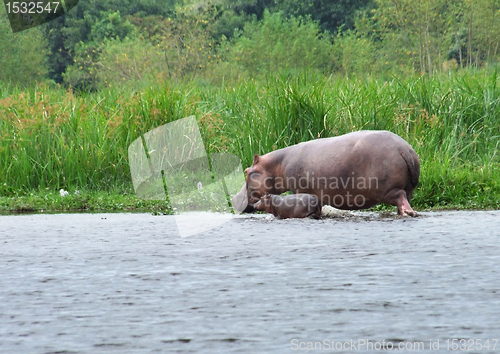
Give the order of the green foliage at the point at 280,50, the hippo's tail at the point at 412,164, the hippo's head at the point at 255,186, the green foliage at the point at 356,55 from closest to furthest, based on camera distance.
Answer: the hippo's tail at the point at 412,164 < the hippo's head at the point at 255,186 < the green foliage at the point at 356,55 < the green foliage at the point at 280,50

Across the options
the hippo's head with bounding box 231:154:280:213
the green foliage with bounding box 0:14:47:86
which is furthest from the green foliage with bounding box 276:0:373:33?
the hippo's head with bounding box 231:154:280:213

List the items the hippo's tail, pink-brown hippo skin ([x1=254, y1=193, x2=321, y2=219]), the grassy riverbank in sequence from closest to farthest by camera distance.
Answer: the hippo's tail, pink-brown hippo skin ([x1=254, y1=193, x2=321, y2=219]), the grassy riverbank

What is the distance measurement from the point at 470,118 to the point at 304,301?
702cm

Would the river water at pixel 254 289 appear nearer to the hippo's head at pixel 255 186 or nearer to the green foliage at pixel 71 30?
the hippo's head at pixel 255 186

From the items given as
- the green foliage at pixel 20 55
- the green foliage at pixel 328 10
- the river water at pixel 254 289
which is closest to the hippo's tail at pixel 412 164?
the river water at pixel 254 289

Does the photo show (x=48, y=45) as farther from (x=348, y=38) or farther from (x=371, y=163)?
(x=371, y=163)

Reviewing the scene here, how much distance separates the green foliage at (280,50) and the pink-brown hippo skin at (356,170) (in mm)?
20952

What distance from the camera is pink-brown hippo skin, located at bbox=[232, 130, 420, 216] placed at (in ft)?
20.5

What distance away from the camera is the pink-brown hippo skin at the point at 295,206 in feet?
21.1

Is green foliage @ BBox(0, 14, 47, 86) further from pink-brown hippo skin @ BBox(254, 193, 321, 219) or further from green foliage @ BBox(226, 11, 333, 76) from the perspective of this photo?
pink-brown hippo skin @ BBox(254, 193, 321, 219)

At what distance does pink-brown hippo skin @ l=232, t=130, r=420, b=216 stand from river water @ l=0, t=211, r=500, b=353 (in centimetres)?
50

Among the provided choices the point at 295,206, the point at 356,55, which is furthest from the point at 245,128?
the point at 356,55

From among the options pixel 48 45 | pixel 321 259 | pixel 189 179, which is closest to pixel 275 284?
pixel 321 259

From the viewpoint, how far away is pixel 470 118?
31.3 feet
